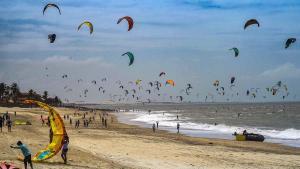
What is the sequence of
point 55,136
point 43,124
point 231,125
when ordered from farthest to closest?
point 231,125 < point 43,124 < point 55,136

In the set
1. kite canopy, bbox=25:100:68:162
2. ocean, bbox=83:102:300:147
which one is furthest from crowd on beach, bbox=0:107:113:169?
ocean, bbox=83:102:300:147

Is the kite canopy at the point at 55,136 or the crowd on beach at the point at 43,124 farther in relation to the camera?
the kite canopy at the point at 55,136

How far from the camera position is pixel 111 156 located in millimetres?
18500

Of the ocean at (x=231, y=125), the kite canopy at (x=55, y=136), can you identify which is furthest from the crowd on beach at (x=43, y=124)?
the ocean at (x=231, y=125)

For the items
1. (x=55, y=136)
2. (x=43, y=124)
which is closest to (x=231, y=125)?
(x=43, y=124)

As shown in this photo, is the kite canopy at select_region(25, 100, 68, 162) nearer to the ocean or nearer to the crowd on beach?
the crowd on beach

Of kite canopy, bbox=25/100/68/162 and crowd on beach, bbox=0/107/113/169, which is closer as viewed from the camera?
crowd on beach, bbox=0/107/113/169

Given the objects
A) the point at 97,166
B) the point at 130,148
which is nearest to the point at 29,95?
the point at 130,148

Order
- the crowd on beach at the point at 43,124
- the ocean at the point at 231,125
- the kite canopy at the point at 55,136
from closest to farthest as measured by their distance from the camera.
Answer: the crowd on beach at the point at 43,124
the kite canopy at the point at 55,136
the ocean at the point at 231,125

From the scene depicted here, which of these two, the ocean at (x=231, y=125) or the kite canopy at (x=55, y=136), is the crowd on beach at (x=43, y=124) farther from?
the ocean at (x=231, y=125)

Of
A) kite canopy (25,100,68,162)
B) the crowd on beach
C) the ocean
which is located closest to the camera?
the crowd on beach

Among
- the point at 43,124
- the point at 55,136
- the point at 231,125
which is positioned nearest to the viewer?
the point at 55,136

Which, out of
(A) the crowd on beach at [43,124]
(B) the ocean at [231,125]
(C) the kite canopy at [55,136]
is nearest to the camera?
(A) the crowd on beach at [43,124]

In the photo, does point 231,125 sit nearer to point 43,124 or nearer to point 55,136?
point 43,124
